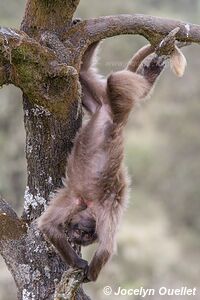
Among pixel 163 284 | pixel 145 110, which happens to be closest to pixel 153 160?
pixel 145 110

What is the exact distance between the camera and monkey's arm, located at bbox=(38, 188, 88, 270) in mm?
4523

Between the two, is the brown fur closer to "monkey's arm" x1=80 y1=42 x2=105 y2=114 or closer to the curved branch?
"monkey's arm" x1=80 y1=42 x2=105 y2=114

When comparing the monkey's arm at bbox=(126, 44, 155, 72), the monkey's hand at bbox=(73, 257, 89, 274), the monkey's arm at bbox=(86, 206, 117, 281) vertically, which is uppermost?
the monkey's arm at bbox=(126, 44, 155, 72)

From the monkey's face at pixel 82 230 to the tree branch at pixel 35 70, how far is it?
0.76 metres

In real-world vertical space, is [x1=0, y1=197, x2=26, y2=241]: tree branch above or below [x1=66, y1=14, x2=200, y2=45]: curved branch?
below

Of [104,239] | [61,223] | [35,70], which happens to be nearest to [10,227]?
[61,223]

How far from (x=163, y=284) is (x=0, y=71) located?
13186 mm

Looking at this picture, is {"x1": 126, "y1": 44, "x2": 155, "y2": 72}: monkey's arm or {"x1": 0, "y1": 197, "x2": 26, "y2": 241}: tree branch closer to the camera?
{"x1": 0, "y1": 197, "x2": 26, "y2": 241}: tree branch

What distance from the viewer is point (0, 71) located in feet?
14.3

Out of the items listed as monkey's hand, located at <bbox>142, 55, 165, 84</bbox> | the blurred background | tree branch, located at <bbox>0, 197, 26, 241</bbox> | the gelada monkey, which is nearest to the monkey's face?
the gelada monkey

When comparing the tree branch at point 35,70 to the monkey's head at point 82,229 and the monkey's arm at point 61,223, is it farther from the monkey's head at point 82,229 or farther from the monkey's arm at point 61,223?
the monkey's head at point 82,229

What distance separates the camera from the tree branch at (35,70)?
4.27 metres

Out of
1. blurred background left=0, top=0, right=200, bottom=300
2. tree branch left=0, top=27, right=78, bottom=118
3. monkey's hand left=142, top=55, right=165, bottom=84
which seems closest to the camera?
tree branch left=0, top=27, right=78, bottom=118

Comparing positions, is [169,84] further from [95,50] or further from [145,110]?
[95,50]
